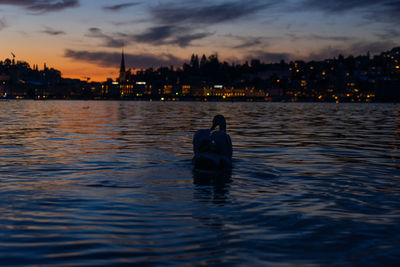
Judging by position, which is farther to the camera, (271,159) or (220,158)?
(271,159)

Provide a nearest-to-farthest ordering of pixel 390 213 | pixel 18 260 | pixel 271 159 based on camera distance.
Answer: pixel 18 260
pixel 390 213
pixel 271 159

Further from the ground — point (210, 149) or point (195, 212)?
point (210, 149)

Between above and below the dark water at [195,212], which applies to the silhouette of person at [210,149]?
above

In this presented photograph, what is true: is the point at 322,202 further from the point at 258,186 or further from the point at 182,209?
the point at 182,209

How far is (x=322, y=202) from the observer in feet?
31.7

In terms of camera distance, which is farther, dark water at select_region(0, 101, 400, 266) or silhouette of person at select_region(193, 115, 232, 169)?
silhouette of person at select_region(193, 115, 232, 169)

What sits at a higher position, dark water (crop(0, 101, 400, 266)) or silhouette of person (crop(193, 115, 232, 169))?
silhouette of person (crop(193, 115, 232, 169))

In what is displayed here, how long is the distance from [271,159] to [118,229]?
399 inches

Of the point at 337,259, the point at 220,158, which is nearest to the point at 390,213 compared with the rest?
the point at 337,259

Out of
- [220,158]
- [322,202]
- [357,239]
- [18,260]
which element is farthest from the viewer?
[220,158]

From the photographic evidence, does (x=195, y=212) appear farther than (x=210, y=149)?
No

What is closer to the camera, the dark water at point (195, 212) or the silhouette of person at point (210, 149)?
the dark water at point (195, 212)

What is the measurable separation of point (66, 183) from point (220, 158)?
4388 millimetres

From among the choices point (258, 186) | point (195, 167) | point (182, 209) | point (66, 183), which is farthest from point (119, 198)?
point (195, 167)
